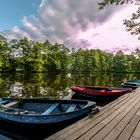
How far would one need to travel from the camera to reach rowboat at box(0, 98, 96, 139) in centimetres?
887

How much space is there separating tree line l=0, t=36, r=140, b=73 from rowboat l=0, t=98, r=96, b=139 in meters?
42.2

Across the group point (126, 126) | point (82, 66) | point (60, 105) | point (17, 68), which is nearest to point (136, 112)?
point (126, 126)

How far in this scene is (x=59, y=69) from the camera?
77.1 meters

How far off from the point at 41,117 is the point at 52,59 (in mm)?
66019

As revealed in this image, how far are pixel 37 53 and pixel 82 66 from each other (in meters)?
27.8

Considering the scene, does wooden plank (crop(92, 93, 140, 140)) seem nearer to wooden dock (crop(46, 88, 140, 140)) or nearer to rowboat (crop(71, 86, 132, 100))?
wooden dock (crop(46, 88, 140, 140))

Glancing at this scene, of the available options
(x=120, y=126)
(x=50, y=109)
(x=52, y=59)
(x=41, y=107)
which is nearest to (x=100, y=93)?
(x=41, y=107)

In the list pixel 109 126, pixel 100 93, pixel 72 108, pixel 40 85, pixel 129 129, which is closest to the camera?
pixel 129 129

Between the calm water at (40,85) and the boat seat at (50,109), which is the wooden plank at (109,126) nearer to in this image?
the boat seat at (50,109)

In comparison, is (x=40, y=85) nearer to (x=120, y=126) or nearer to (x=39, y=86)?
(x=39, y=86)

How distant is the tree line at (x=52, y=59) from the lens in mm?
65812

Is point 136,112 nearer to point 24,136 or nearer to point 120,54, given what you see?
point 24,136

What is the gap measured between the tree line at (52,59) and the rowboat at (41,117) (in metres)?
42.2

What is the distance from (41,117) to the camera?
29.0ft
